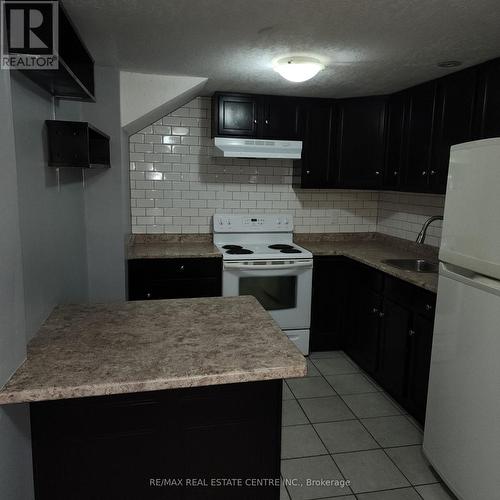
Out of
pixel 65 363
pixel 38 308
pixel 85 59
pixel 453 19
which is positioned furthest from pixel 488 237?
pixel 85 59

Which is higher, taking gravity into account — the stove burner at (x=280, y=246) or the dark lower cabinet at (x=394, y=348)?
the stove burner at (x=280, y=246)

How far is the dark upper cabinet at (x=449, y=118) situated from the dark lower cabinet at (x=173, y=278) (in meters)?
1.73

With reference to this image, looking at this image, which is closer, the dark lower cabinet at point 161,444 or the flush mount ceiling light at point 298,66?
the dark lower cabinet at point 161,444

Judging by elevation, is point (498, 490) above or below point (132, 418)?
below

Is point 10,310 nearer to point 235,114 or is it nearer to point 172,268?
point 172,268

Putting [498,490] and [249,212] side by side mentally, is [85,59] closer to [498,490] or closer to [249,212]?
[249,212]

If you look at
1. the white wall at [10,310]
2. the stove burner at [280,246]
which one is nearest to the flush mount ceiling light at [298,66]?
the stove burner at [280,246]

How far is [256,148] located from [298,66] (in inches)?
40.3

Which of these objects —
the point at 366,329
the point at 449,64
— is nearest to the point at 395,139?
the point at 449,64

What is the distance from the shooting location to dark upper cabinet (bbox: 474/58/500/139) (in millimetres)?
2428

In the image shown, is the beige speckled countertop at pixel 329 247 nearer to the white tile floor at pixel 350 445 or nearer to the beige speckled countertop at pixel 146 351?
the white tile floor at pixel 350 445

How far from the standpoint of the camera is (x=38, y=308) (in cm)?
169

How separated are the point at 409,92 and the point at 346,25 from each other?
152 cm

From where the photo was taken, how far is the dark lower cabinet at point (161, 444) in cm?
143
